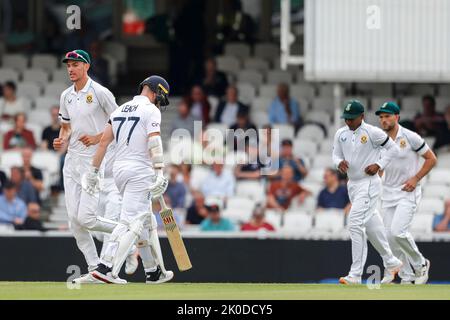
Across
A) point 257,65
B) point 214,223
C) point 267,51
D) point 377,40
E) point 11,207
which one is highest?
point 377,40

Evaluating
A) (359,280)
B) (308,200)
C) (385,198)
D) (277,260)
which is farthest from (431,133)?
(359,280)

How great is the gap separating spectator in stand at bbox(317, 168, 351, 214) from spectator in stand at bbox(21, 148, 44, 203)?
3671mm

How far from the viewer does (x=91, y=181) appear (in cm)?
1466

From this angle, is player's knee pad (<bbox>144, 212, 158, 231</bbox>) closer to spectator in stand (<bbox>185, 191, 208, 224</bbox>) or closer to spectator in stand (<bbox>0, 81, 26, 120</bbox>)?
spectator in stand (<bbox>185, 191, 208, 224</bbox>)

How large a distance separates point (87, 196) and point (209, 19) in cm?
1184

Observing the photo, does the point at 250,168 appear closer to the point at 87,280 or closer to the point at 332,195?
the point at 332,195

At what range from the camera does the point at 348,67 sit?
22.0 meters

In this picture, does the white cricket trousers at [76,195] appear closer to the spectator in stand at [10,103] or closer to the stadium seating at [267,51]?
the spectator in stand at [10,103]

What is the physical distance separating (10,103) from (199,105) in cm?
270

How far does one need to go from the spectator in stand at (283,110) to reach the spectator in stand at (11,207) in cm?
400

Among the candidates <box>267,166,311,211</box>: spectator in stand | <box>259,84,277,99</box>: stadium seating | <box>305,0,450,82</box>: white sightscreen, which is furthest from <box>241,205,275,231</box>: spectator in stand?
<box>259,84,277,99</box>: stadium seating

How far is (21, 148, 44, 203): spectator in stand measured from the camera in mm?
21250

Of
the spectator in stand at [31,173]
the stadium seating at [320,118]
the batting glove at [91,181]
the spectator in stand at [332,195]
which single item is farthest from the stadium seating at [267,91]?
the batting glove at [91,181]

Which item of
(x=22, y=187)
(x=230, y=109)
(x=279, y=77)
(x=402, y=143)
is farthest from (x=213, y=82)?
(x=402, y=143)
